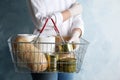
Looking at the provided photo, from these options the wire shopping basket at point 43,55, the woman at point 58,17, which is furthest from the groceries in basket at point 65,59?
the woman at point 58,17

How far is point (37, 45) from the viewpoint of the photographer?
1.08m

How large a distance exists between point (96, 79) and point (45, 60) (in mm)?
887

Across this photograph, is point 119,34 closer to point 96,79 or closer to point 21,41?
point 96,79

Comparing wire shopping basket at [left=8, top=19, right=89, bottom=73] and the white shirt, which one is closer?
wire shopping basket at [left=8, top=19, right=89, bottom=73]

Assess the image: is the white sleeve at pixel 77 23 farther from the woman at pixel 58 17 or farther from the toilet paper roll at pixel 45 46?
the toilet paper roll at pixel 45 46

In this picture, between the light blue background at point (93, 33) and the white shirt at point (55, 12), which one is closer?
the white shirt at point (55, 12)

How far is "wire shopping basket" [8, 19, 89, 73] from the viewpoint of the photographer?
1.07m

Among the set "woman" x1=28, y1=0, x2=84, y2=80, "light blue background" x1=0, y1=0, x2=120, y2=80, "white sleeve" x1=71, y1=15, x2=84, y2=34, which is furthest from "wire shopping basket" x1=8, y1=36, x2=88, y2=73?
"light blue background" x1=0, y1=0, x2=120, y2=80

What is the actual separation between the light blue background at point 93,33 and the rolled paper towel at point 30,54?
2.27 ft

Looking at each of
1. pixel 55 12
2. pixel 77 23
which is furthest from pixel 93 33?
pixel 55 12

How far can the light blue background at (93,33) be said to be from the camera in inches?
68.8

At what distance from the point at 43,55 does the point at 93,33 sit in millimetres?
804

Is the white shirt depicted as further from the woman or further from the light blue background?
the light blue background

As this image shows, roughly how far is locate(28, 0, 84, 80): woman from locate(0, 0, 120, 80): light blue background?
0.42 metres
